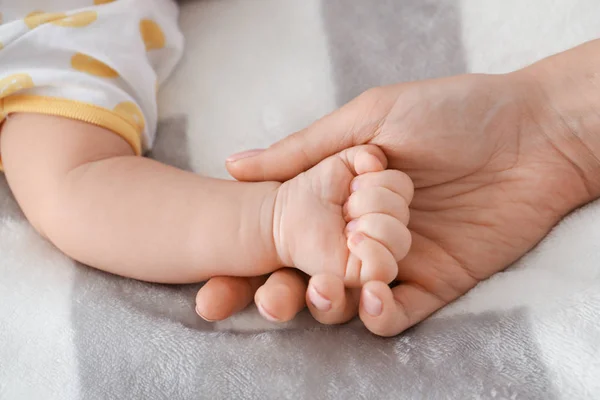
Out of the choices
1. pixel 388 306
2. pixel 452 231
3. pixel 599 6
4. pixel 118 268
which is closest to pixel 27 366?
pixel 118 268

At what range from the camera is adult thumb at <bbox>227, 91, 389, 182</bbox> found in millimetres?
709

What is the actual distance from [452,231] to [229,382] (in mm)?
295

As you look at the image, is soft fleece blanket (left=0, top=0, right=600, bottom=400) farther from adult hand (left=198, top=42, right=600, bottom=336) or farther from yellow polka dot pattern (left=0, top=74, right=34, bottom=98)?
yellow polka dot pattern (left=0, top=74, right=34, bottom=98)

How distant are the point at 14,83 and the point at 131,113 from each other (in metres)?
0.14

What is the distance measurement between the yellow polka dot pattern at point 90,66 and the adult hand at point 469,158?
0.79 feet

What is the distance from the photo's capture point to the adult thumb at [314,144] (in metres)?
0.71

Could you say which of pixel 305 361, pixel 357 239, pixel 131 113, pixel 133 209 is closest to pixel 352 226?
pixel 357 239

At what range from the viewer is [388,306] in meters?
0.60

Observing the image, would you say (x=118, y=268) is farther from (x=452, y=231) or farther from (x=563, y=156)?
(x=563, y=156)

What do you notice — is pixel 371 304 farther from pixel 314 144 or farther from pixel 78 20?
pixel 78 20

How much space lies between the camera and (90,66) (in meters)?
0.82

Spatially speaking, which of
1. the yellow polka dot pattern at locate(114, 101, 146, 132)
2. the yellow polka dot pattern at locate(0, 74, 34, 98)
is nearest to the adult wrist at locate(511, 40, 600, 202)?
the yellow polka dot pattern at locate(114, 101, 146, 132)

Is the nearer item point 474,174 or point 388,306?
point 388,306

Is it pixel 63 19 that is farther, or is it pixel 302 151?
pixel 63 19
